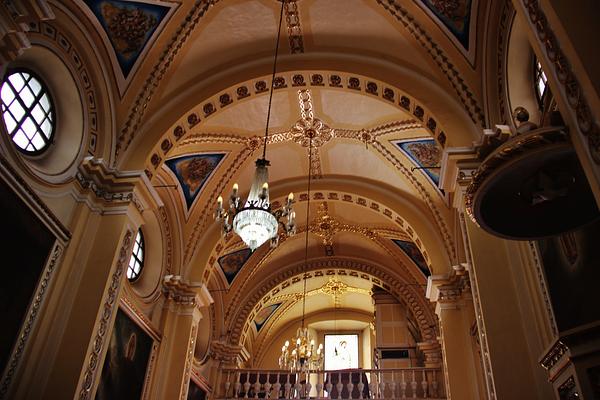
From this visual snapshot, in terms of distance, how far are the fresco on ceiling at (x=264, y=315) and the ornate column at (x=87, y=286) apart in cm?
994

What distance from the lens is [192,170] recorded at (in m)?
9.97

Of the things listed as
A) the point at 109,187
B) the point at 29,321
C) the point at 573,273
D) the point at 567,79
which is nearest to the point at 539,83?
the point at 573,273

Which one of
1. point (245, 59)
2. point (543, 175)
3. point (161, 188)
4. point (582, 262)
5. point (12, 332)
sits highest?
point (245, 59)

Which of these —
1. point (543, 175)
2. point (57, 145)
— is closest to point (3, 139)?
point (57, 145)

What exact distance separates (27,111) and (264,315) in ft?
40.4

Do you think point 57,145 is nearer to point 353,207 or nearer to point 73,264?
point 73,264

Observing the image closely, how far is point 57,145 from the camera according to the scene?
664cm

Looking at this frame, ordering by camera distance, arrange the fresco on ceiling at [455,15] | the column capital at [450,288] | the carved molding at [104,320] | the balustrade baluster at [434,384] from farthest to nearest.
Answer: the balustrade baluster at [434,384] < the column capital at [450,288] < the fresco on ceiling at [455,15] < the carved molding at [104,320]

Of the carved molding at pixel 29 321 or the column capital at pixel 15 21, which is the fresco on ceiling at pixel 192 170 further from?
the column capital at pixel 15 21

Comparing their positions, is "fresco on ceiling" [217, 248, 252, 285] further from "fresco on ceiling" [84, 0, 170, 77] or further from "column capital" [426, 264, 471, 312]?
"fresco on ceiling" [84, 0, 170, 77]

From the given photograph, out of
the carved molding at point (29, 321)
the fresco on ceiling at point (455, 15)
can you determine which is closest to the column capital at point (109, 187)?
the carved molding at point (29, 321)

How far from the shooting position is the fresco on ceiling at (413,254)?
522 inches

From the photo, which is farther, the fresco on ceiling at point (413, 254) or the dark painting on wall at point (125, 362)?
the fresco on ceiling at point (413, 254)

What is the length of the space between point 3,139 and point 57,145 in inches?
48.5
